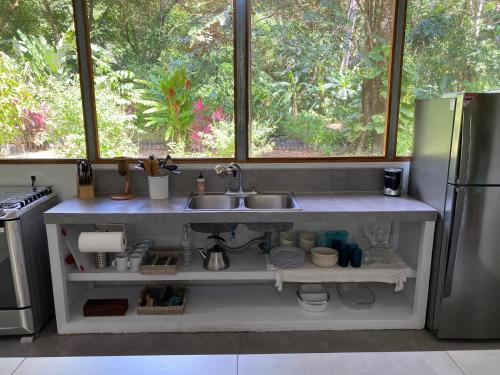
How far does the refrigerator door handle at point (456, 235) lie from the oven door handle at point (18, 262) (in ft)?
8.15

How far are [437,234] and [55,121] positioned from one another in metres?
2.66

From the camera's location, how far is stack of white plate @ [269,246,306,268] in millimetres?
2396

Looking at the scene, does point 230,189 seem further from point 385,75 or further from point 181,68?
point 385,75

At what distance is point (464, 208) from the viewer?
83.2 inches

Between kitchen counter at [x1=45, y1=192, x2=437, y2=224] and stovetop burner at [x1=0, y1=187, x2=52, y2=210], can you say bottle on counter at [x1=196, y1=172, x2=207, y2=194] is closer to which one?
kitchen counter at [x1=45, y1=192, x2=437, y2=224]

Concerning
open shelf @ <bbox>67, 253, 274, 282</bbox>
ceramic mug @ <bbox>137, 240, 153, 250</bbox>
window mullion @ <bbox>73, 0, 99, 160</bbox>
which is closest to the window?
window mullion @ <bbox>73, 0, 99, 160</bbox>

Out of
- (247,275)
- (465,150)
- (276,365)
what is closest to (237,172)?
(247,275)

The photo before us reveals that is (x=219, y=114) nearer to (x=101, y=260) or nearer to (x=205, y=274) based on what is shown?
(x=205, y=274)

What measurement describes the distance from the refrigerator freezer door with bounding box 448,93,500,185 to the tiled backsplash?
71 cm

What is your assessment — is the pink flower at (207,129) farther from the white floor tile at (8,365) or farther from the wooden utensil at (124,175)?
the white floor tile at (8,365)

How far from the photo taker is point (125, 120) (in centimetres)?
271

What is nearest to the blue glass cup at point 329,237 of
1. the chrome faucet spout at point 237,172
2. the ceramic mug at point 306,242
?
the ceramic mug at point 306,242

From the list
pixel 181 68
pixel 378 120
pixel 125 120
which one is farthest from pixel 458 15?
pixel 125 120

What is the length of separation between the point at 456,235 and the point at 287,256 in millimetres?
1006
